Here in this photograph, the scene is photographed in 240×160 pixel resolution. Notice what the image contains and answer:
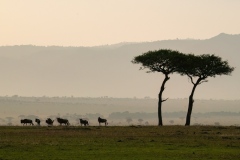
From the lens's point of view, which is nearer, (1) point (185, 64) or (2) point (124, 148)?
(2) point (124, 148)

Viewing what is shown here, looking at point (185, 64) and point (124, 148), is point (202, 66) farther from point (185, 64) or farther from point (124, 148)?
point (124, 148)

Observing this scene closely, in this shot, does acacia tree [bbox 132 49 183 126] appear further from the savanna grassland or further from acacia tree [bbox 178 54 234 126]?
the savanna grassland

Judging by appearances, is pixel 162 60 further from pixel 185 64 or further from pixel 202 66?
pixel 202 66

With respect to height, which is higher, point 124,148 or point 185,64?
point 185,64

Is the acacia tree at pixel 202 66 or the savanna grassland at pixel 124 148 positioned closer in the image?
the savanna grassland at pixel 124 148

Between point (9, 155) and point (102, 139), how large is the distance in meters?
15.1

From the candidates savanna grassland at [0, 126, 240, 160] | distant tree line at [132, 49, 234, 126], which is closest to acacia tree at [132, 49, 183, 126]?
distant tree line at [132, 49, 234, 126]

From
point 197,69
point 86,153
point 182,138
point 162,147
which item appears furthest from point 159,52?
point 86,153

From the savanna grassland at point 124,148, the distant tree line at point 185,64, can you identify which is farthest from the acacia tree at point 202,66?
the savanna grassland at point 124,148

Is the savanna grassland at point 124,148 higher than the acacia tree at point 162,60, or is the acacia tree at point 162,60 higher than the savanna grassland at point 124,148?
the acacia tree at point 162,60

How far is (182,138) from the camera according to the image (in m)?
54.9

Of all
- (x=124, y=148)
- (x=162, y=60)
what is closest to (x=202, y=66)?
(x=162, y=60)

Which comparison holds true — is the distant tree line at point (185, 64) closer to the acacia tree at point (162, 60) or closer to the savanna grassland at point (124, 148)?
the acacia tree at point (162, 60)

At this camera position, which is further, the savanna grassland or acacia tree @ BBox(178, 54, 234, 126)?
acacia tree @ BBox(178, 54, 234, 126)
